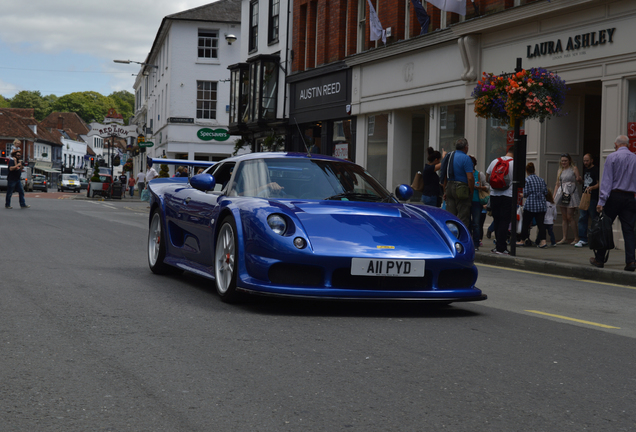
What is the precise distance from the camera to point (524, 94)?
1280 centimetres

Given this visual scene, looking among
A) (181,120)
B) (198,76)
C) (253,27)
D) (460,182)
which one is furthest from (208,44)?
(460,182)

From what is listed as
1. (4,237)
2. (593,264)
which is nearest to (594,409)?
(593,264)

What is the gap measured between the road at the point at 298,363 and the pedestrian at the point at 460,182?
5558mm

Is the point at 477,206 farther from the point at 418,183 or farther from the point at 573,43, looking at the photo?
the point at 573,43

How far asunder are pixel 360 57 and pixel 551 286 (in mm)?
15296

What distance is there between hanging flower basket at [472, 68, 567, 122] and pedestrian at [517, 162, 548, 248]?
1.99 metres

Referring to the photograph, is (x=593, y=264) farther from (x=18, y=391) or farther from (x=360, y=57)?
(x=360, y=57)

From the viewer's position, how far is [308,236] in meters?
6.11

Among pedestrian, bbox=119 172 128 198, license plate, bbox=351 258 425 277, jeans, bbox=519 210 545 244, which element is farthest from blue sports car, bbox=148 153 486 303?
pedestrian, bbox=119 172 128 198

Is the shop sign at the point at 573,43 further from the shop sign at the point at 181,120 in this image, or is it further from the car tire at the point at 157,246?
the shop sign at the point at 181,120

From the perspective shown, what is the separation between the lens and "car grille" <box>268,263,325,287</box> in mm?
6051

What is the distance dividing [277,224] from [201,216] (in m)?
1.41

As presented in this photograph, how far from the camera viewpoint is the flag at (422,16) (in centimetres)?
2088

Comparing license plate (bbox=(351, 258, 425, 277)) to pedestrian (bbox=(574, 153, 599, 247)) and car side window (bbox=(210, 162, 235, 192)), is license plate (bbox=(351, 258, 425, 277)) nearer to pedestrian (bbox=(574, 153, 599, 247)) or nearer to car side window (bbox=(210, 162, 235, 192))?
car side window (bbox=(210, 162, 235, 192))
